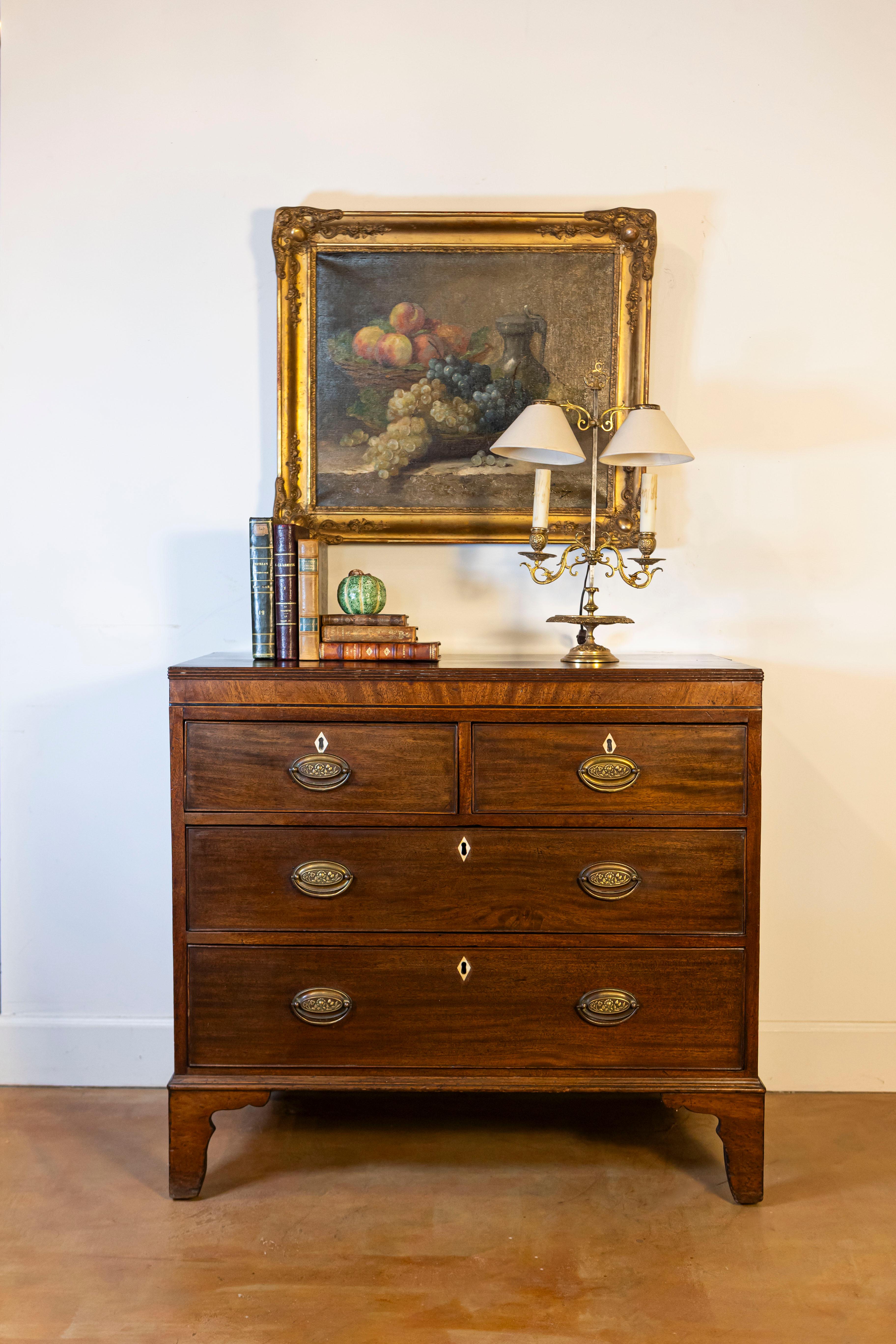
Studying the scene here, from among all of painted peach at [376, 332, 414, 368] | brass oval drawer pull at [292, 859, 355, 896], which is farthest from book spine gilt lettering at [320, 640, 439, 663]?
painted peach at [376, 332, 414, 368]

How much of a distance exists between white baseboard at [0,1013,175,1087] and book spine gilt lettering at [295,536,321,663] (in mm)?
1182

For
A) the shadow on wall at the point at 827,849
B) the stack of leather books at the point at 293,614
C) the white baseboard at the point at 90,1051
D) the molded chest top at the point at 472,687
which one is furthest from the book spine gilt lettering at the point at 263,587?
the shadow on wall at the point at 827,849

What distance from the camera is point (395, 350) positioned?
2449mm

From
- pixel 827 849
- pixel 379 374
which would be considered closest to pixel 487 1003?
pixel 827 849

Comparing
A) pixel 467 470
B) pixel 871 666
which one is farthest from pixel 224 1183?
pixel 871 666

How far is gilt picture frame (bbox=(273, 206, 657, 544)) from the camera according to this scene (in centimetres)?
242

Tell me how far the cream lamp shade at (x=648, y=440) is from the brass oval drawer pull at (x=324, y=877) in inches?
40.1

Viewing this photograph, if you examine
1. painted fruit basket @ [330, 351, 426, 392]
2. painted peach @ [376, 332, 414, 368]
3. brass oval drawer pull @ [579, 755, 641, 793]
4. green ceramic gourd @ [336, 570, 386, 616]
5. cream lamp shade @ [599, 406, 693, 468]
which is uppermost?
painted peach @ [376, 332, 414, 368]

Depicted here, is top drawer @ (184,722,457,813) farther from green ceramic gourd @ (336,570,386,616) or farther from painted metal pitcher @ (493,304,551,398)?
painted metal pitcher @ (493,304,551,398)

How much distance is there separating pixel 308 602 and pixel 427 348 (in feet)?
2.60

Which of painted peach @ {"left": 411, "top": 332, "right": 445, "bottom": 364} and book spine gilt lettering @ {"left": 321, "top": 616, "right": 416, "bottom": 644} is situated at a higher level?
painted peach @ {"left": 411, "top": 332, "right": 445, "bottom": 364}

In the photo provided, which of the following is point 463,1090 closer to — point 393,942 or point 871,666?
point 393,942

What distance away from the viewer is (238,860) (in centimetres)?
197

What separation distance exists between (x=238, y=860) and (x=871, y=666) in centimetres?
171
